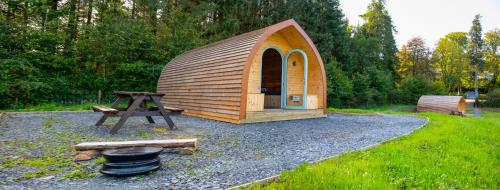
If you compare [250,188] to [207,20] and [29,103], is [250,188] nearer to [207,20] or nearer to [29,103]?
[29,103]

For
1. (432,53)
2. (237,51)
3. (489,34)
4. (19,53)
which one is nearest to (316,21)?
(237,51)

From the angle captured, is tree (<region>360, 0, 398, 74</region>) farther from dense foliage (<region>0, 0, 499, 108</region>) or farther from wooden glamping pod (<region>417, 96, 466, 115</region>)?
wooden glamping pod (<region>417, 96, 466, 115</region>)

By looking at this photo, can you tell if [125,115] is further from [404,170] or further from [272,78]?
[272,78]

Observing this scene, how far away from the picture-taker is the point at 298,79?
10.3 m

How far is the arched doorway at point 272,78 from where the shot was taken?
11.0 meters

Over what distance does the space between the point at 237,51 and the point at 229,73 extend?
0.77 metres

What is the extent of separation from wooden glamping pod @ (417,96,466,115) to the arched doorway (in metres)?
10.7

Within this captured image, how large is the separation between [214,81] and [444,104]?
47.3 feet

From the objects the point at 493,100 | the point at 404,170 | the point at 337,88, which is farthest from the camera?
the point at 493,100

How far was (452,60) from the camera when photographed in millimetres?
35562

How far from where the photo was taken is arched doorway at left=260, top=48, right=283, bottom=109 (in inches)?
433

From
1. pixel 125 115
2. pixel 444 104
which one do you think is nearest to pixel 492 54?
pixel 444 104

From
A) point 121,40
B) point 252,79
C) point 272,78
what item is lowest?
point 252,79

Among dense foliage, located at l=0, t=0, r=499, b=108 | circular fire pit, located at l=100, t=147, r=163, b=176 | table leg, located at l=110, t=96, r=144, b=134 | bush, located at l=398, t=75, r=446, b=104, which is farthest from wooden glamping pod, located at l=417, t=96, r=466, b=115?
circular fire pit, located at l=100, t=147, r=163, b=176
